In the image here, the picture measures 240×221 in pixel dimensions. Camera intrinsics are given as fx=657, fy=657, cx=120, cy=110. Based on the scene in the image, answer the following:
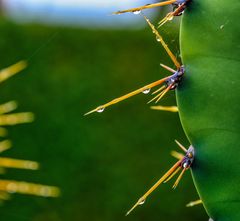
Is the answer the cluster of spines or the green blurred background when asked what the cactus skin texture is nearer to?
the cluster of spines

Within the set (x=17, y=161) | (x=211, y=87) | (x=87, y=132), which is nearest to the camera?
Answer: (x=211, y=87)

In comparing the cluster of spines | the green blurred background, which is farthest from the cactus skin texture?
the green blurred background

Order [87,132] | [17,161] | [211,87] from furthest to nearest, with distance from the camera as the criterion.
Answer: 1. [87,132]
2. [17,161]
3. [211,87]

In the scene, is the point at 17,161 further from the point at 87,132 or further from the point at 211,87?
the point at 211,87

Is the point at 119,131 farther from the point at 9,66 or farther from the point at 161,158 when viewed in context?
the point at 9,66

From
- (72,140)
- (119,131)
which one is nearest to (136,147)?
(119,131)

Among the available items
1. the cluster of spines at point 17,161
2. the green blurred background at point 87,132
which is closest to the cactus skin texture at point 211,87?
the cluster of spines at point 17,161

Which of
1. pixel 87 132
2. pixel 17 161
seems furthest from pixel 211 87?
pixel 87 132
